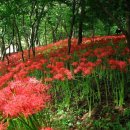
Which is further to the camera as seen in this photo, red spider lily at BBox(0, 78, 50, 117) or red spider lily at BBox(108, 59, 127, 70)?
red spider lily at BBox(108, 59, 127, 70)

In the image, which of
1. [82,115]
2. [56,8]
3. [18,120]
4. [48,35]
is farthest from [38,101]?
[48,35]

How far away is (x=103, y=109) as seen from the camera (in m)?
9.06

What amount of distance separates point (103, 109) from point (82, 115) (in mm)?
762

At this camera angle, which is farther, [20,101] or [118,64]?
[118,64]

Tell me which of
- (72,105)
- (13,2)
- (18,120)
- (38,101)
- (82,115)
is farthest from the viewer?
(13,2)

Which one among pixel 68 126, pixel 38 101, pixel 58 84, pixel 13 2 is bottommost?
pixel 68 126

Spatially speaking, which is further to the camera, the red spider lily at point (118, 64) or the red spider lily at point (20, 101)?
the red spider lily at point (118, 64)

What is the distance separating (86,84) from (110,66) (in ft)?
3.24

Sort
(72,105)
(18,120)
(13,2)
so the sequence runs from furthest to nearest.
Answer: (13,2) → (72,105) → (18,120)

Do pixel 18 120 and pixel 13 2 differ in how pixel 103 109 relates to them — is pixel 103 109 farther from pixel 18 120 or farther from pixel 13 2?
pixel 13 2

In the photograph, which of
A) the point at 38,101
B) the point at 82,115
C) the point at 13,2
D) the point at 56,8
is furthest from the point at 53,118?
the point at 56,8

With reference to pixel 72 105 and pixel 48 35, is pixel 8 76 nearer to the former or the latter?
pixel 72 105

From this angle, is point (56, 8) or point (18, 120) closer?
point (18, 120)

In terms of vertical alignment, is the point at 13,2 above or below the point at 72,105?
above
